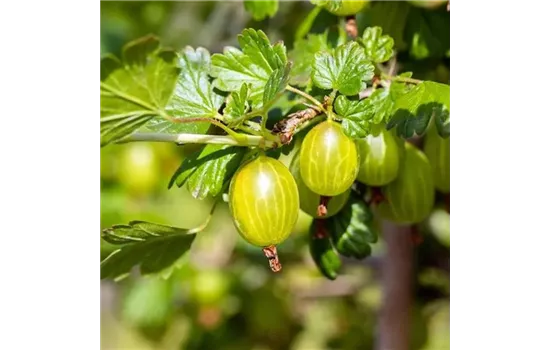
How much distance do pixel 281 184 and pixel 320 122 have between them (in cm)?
8

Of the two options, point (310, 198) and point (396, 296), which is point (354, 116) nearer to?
point (310, 198)

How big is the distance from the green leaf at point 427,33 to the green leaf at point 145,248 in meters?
0.30

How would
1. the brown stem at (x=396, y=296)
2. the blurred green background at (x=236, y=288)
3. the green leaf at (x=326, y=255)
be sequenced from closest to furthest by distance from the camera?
the green leaf at (x=326, y=255)
the brown stem at (x=396, y=296)
the blurred green background at (x=236, y=288)

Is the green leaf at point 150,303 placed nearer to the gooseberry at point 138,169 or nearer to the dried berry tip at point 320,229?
the gooseberry at point 138,169

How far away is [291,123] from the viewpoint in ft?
1.97

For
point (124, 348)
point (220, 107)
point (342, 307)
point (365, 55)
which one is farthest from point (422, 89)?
point (124, 348)

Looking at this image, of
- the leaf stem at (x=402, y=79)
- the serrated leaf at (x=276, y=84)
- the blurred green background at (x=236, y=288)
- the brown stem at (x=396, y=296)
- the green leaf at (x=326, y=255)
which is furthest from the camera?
the blurred green background at (x=236, y=288)

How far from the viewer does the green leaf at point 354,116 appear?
0.60 m

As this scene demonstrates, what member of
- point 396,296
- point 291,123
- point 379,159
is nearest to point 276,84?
point 291,123

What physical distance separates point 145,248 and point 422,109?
28cm

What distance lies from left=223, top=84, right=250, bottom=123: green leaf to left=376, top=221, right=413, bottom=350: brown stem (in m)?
0.53

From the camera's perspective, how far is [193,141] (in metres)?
0.59

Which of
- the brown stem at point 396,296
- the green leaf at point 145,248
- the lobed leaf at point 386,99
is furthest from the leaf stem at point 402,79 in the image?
the brown stem at point 396,296

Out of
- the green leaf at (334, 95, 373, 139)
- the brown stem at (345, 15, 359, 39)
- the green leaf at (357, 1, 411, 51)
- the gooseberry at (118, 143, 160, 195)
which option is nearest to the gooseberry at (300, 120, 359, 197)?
the green leaf at (334, 95, 373, 139)
